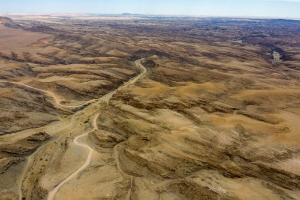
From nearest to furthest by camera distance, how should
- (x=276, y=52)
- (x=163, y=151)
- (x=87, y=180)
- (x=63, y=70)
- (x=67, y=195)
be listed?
(x=67, y=195), (x=87, y=180), (x=163, y=151), (x=63, y=70), (x=276, y=52)

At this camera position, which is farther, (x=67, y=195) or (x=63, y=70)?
(x=63, y=70)

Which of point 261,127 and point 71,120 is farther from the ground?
point 261,127

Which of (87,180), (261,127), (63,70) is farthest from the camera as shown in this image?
(63,70)

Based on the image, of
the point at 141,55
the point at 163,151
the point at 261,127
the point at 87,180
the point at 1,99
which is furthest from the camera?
the point at 141,55

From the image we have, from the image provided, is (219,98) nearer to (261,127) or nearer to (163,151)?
(261,127)

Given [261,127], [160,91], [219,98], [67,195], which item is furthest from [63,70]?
[261,127]

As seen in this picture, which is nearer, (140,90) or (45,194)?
(45,194)

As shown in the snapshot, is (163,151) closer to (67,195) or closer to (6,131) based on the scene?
(67,195)

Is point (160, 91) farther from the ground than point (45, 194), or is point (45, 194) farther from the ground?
point (160, 91)

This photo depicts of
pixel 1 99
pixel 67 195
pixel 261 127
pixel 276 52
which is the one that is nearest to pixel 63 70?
pixel 1 99
